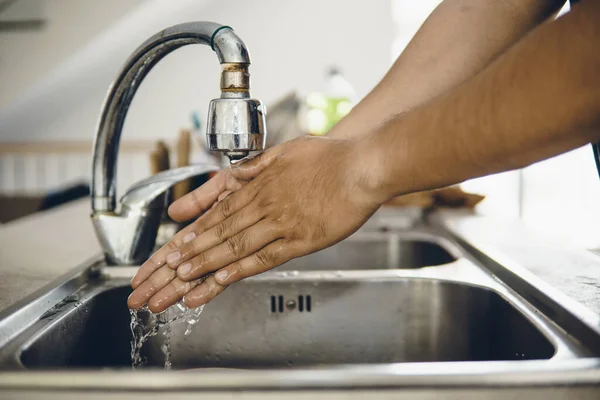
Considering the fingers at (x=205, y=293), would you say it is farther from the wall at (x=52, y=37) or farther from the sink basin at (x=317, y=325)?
the wall at (x=52, y=37)

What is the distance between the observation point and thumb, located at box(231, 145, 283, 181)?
709 millimetres

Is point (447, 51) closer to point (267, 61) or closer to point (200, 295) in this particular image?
point (200, 295)

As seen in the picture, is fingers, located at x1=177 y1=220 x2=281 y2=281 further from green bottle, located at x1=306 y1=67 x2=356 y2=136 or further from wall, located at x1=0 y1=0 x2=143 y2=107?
wall, located at x1=0 y1=0 x2=143 y2=107

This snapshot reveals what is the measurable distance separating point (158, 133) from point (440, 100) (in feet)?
12.6

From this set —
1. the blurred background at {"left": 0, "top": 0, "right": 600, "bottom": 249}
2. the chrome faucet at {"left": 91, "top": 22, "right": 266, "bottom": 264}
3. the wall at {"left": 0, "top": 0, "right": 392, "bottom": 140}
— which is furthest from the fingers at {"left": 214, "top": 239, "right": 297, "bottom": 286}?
the wall at {"left": 0, "top": 0, "right": 392, "bottom": 140}

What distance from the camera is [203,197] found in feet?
2.63

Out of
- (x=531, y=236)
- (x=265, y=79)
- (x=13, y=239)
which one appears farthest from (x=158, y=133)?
(x=531, y=236)

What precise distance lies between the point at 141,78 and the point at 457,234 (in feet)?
2.05

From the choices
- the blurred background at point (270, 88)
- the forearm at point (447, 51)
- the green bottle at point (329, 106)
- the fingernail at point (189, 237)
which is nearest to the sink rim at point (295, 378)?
the fingernail at point (189, 237)

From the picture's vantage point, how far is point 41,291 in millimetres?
703

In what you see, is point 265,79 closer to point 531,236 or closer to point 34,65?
point 34,65

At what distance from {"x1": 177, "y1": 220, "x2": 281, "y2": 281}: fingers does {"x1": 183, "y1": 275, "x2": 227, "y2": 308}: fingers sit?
0.05 feet

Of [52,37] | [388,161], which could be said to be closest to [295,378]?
[388,161]

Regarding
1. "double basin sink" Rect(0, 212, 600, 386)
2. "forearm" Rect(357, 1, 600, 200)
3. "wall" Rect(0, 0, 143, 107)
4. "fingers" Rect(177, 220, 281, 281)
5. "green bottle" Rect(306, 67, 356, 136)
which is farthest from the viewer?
"wall" Rect(0, 0, 143, 107)
